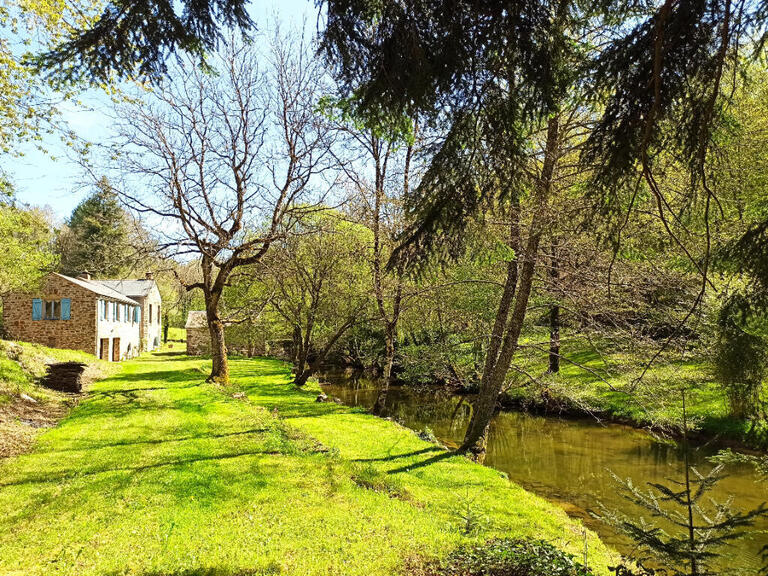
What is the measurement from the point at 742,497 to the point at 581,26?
430 inches

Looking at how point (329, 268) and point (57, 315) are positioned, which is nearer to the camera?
point (329, 268)

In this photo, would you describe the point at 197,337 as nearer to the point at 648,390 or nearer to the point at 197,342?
the point at 197,342

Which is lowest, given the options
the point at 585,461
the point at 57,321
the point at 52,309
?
the point at 585,461

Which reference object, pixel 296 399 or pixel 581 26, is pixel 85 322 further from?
pixel 581 26

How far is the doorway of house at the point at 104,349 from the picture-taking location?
27547 mm

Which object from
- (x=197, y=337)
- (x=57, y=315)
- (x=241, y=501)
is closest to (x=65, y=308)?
(x=57, y=315)

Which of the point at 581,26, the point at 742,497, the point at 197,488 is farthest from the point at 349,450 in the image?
the point at 581,26

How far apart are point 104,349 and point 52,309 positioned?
375cm

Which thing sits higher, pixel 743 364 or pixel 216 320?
pixel 216 320

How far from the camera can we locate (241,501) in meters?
7.11

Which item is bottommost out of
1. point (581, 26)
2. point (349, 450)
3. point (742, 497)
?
point (742, 497)

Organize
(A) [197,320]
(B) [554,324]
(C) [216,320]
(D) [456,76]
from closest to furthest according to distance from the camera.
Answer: (D) [456,76] → (B) [554,324] → (C) [216,320] → (A) [197,320]

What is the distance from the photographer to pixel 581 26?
3.80 metres

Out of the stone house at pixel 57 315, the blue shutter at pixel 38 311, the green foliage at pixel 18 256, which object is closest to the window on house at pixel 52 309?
the stone house at pixel 57 315
